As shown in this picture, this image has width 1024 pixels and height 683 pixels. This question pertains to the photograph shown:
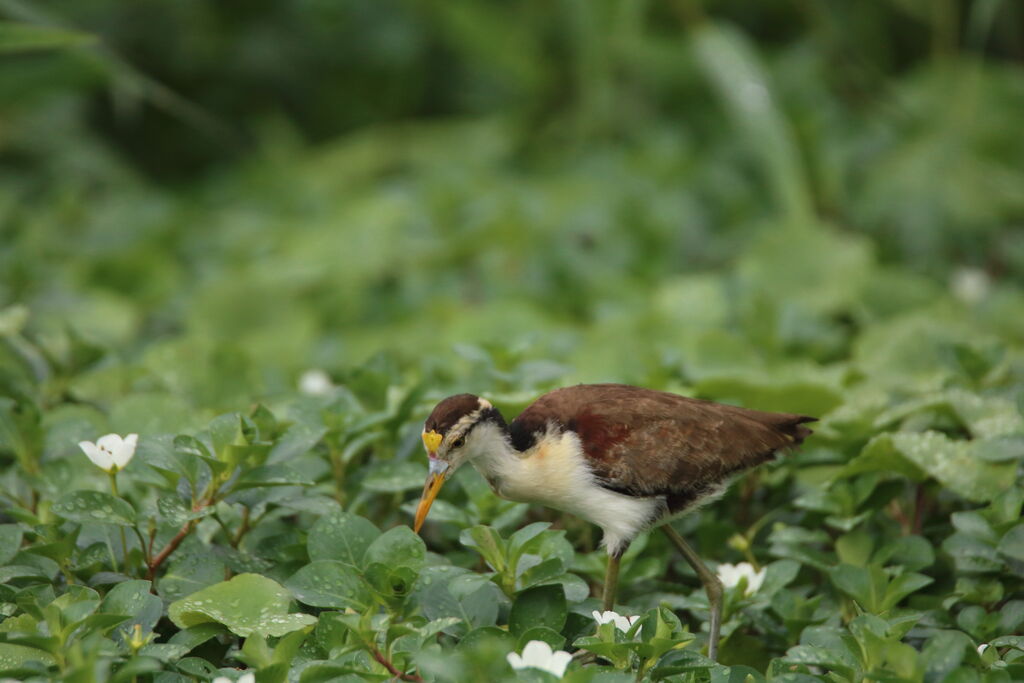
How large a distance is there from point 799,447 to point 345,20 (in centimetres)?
472

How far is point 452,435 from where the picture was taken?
2.66 metres

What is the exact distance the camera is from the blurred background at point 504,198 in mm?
3922

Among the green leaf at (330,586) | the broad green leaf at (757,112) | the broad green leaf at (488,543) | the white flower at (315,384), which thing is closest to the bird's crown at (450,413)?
the broad green leaf at (488,543)

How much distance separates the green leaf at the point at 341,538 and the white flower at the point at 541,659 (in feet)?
1.75

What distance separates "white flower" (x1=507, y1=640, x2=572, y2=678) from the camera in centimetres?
222

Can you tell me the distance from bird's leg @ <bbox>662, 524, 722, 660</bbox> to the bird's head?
1.73 ft

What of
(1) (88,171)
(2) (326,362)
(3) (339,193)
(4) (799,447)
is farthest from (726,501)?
(1) (88,171)

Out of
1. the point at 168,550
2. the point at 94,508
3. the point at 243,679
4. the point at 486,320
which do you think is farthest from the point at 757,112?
the point at 243,679

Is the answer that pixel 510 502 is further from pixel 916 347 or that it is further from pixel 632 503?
pixel 916 347

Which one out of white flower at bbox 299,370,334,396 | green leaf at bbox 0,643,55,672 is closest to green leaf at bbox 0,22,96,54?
white flower at bbox 299,370,334,396

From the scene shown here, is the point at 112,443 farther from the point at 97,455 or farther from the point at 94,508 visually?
the point at 94,508

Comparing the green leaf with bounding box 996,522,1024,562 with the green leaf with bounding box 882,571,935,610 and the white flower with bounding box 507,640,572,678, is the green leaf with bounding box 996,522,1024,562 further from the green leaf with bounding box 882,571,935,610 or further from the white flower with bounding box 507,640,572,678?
the white flower with bounding box 507,640,572,678

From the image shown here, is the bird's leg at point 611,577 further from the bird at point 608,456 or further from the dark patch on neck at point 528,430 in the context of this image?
the dark patch on neck at point 528,430

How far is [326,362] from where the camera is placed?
4406mm
